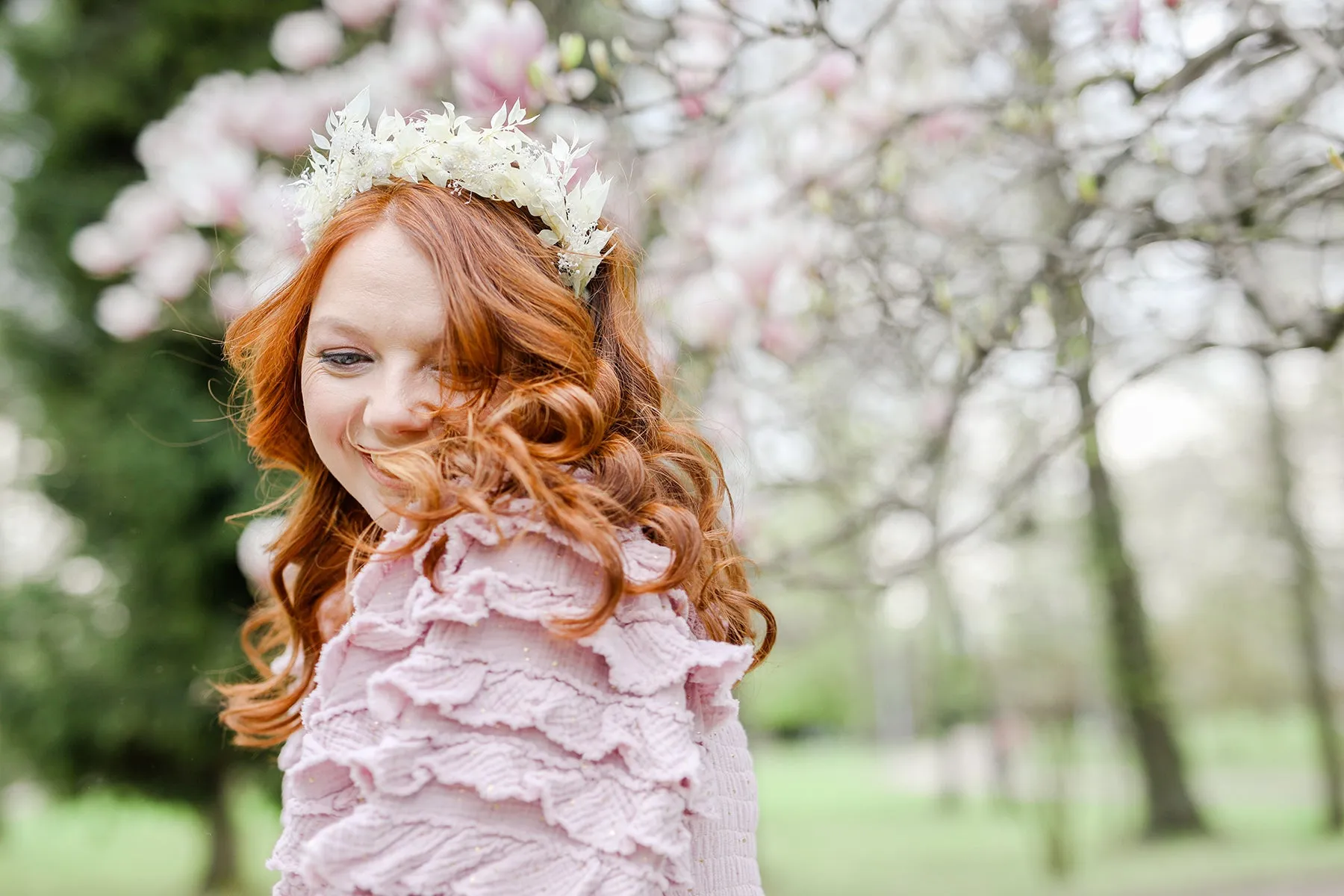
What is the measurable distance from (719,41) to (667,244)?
0.74m

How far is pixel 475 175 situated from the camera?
1.24 meters

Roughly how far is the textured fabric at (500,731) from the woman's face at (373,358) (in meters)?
0.17

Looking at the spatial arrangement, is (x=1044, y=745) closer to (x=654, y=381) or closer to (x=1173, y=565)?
(x=1173, y=565)

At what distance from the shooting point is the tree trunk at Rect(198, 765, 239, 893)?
5.37 metres

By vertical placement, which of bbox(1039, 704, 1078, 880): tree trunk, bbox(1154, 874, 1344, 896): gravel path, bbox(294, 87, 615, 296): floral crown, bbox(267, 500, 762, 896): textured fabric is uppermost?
bbox(294, 87, 615, 296): floral crown

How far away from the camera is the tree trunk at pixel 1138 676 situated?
23.7 ft

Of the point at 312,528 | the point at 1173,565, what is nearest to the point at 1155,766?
the point at 1173,565

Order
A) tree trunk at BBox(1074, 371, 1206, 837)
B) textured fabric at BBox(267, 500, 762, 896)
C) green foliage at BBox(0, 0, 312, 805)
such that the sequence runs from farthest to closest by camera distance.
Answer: tree trunk at BBox(1074, 371, 1206, 837) < green foliage at BBox(0, 0, 312, 805) < textured fabric at BBox(267, 500, 762, 896)

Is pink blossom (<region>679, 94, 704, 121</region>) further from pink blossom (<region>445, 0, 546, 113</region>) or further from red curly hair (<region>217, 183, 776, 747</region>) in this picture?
red curly hair (<region>217, 183, 776, 747</region>)

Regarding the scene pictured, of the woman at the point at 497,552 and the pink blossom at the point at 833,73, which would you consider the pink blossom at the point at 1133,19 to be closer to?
the pink blossom at the point at 833,73

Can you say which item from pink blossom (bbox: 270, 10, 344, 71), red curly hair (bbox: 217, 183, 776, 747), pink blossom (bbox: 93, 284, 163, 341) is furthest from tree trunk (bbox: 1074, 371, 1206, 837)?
red curly hair (bbox: 217, 183, 776, 747)

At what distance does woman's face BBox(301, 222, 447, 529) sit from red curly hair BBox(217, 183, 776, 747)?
23 millimetres

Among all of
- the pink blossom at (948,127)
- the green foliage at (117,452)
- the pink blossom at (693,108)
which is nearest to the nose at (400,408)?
the pink blossom at (693,108)

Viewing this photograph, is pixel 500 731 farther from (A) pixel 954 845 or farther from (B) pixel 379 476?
(A) pixel 954 845
